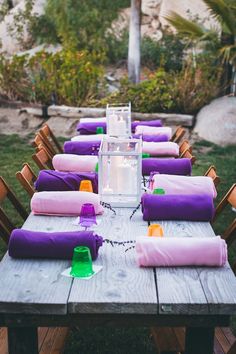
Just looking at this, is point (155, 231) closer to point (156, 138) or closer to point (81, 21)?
point (156, 138)

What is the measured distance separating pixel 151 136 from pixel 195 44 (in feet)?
18.0

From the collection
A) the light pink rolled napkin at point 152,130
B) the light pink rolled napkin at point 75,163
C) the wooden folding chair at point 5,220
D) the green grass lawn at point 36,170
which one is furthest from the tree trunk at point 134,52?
the wooden folding chair at point 5,220

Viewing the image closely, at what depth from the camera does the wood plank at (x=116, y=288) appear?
2494 mm

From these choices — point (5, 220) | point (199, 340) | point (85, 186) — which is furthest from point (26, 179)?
point (199, 340)

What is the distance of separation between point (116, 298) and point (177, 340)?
2.73ft

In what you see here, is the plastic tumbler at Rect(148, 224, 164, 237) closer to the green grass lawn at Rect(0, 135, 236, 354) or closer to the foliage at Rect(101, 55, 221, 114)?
the green grass lawn at Rect(0, 135, 236, 354)

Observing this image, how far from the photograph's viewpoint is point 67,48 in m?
10.8

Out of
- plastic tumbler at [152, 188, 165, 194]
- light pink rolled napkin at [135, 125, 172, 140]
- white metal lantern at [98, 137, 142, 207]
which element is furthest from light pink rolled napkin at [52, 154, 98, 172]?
light pink rolled napkin at [135, 125, 172, 140]

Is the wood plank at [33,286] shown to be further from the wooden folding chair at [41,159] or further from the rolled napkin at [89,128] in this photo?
the rolled napkin at [89,128]

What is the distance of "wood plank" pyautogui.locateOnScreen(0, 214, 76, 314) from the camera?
2.50 m

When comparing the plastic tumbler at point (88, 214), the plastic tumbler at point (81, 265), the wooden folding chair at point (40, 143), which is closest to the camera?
the plastic tumbler at point (81, 265)

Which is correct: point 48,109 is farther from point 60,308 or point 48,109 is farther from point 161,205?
point 60,308

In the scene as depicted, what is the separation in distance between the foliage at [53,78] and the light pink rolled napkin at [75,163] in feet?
17.6

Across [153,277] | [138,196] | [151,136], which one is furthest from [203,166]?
[153,277]
